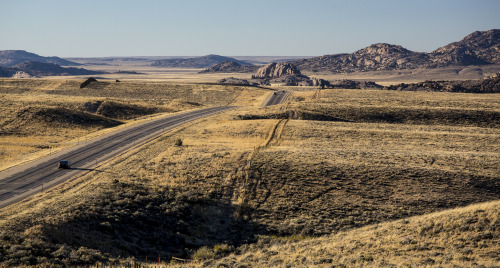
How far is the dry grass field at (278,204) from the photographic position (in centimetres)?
2291

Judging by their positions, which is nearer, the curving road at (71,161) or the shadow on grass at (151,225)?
the shadow on grass at (151,225)

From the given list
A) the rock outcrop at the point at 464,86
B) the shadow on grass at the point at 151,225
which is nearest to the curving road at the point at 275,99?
the rock outcrop at the point at 464,86

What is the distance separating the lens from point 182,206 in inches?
1261

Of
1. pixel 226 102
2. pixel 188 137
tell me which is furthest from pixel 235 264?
pixel 226 102

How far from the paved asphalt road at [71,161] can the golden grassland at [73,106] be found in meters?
4.08

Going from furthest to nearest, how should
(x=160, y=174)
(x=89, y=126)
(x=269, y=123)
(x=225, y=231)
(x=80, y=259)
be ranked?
(x=89, y=126) → (x=269, y=123) → (x=160, y=174) → (x=225, y=231) → (x=80, y=259)

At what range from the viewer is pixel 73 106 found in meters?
92.1

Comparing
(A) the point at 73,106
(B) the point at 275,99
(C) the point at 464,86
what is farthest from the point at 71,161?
(C) the point at 464,86

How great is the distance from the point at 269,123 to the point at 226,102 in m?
49.6

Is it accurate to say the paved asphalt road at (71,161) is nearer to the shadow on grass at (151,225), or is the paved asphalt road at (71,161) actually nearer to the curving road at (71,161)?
the curving road at (71,161)

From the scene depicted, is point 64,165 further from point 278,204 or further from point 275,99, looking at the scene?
point 275,99

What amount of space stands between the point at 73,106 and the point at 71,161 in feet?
170

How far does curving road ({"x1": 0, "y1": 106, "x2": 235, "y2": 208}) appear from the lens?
3544cm

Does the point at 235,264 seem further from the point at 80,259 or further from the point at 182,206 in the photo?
the point at 182,206
